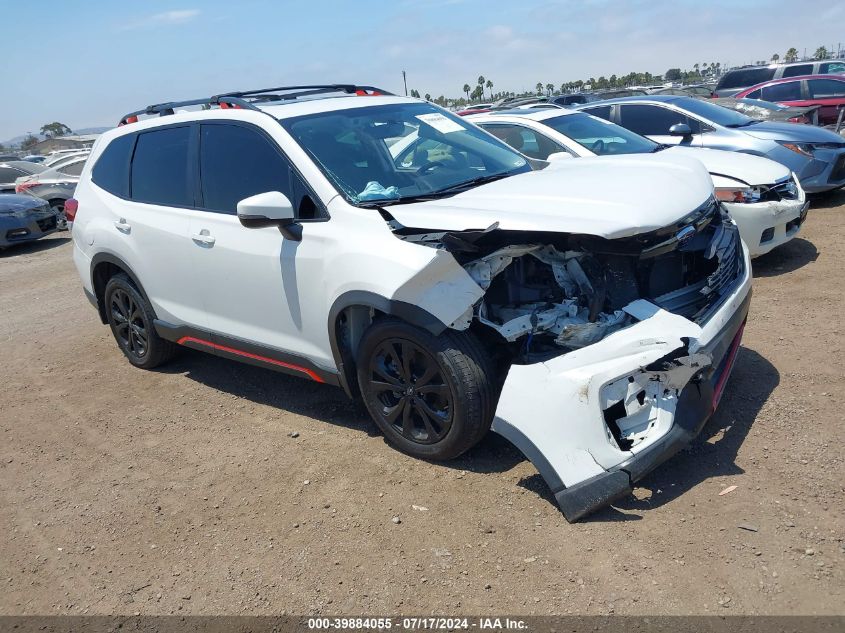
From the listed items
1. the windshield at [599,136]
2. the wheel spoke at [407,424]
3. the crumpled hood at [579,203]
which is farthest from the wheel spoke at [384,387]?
the windshield at [599,136]

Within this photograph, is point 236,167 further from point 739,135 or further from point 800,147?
point 800,147

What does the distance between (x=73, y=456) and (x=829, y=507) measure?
4.26 meters

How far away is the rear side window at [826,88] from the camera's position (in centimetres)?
1556

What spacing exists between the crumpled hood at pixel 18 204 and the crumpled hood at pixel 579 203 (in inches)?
471

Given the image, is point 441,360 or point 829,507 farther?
point 441,360

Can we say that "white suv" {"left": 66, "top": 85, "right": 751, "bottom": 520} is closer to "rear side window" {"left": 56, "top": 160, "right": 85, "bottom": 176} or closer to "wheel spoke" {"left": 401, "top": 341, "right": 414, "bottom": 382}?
"wheel spoke" {"left": 401, "top": 341, "right": 414, "bottom": 382}

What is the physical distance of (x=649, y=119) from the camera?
9164 mm

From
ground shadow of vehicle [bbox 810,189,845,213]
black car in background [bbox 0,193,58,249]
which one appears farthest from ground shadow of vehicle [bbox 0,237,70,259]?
ground shadow of vehicle [bbox 810,189,845,213]

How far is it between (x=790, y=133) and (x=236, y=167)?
24.6 feet

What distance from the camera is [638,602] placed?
2602 millimetres

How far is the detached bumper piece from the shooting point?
2.98 m

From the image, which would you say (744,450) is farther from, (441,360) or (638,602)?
(441,360)

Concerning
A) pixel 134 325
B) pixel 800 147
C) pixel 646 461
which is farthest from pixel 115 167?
pixel 800 147

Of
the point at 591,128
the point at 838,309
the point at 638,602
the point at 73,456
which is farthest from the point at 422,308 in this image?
the point at 591,128
